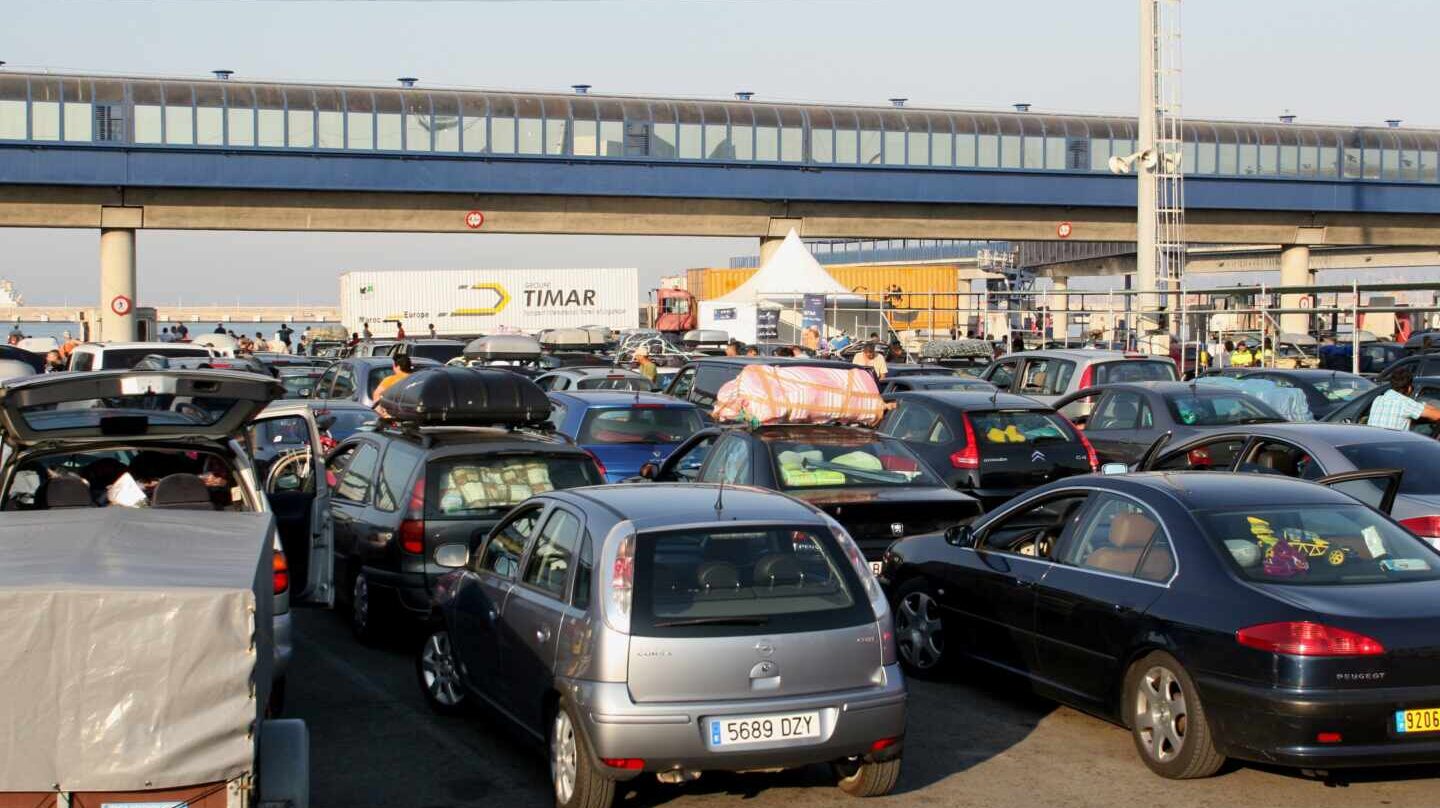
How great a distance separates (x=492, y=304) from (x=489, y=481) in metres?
49.6

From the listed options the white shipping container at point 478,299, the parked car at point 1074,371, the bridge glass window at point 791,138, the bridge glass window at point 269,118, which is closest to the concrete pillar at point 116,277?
the bridge glass window at point 269,118

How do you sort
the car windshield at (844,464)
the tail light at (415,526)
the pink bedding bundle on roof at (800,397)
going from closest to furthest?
the tail light at (415,526), the car windshield at (844,464), the pink bedding bundle on roof at (800,397)

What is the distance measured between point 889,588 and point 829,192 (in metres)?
39.2

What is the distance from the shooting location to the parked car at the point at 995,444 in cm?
1400

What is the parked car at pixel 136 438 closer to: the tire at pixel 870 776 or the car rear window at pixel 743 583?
the car rear window at pixel 743 583

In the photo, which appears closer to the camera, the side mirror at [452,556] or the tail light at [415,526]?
the side mirror at [452,556]

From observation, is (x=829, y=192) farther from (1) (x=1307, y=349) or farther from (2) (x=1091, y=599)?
(2) (x=1091, y=599)

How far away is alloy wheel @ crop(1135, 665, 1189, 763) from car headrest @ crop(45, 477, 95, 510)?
16.8 feet

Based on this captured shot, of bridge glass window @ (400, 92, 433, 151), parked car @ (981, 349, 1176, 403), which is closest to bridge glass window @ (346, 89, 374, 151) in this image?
bridge glass window @ (400, 92, 433, 151)

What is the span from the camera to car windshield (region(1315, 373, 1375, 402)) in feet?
62.6

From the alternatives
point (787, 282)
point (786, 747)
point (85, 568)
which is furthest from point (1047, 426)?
point (787, 282)

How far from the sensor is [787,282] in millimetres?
38938

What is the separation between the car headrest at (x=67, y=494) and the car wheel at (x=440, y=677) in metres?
2.03

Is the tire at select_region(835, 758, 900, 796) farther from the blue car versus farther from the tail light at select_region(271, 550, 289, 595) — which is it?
the blue car
